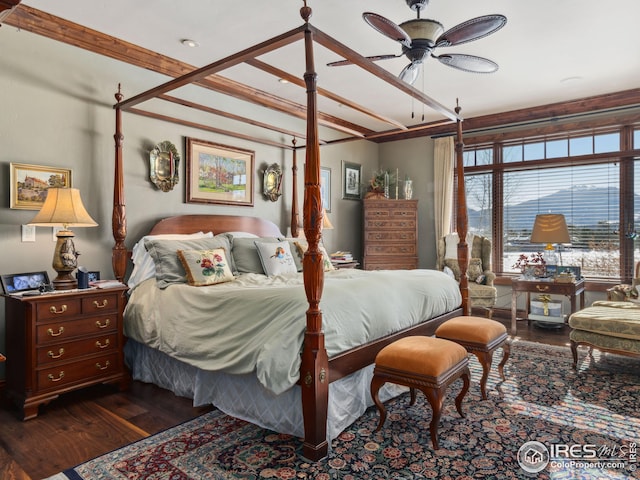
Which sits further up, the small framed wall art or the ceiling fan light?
the ceiling fan light

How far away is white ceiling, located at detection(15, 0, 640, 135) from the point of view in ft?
10.2

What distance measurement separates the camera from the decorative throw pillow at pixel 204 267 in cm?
325

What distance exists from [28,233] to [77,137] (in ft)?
2.86

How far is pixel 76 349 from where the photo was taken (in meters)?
2.92

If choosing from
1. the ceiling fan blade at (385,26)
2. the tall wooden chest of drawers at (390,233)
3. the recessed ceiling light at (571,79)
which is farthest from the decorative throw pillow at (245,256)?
the recessed ceiling light at (571,79)

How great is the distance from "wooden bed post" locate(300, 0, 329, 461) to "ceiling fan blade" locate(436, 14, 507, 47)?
3.55ft

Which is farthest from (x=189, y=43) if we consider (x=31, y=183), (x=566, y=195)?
(x=566, y=195)

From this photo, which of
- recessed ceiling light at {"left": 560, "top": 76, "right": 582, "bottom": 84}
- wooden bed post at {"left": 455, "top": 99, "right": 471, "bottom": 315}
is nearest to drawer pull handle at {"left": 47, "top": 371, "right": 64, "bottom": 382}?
wooden bed post at {"left": 455, "top": 99, "right": 471, "bottom": 315}

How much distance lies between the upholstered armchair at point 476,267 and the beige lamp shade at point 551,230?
2.36ft

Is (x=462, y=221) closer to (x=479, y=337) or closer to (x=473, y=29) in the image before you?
(x=479, y=337)

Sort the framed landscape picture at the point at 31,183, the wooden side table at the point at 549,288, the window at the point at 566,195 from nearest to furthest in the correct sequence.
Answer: the framed landscape picture at the point at 31,183, the wooden side table at the point at 549,288, the window at the point at 566,195

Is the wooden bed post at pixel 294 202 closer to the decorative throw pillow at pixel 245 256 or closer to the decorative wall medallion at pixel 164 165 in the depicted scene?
the decorative throw pillow at pixel 245 256

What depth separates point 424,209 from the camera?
6.80m

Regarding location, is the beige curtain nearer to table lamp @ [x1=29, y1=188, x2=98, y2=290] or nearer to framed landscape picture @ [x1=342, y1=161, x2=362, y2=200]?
framed landscape picture @ [x1=342, y1=161, x2=362, y2=200]
